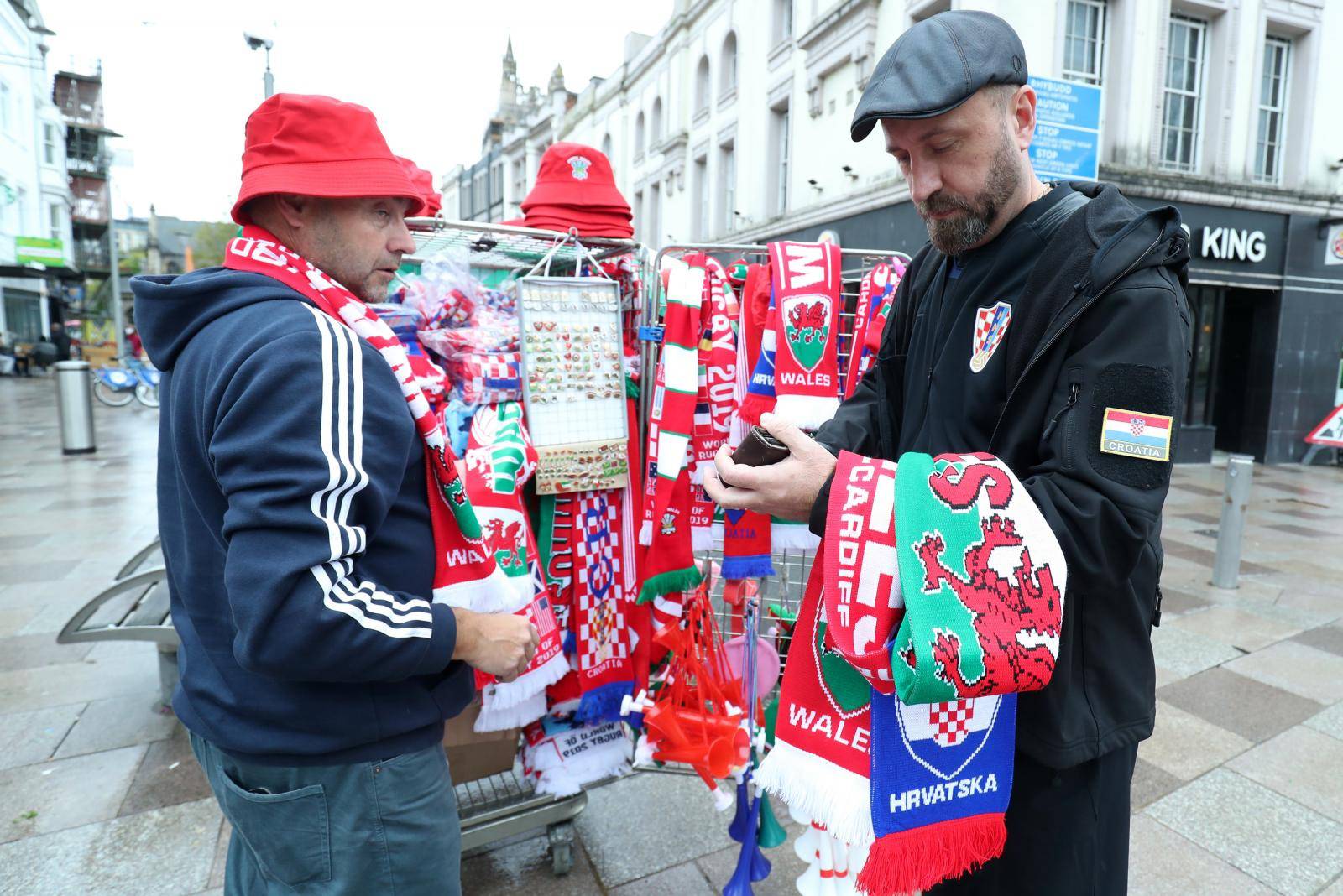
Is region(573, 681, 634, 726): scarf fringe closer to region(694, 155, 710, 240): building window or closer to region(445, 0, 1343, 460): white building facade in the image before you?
region(445, 0, 1343, 460): white building facade

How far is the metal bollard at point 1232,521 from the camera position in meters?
5.40

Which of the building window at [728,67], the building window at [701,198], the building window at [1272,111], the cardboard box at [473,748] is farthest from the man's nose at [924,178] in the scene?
the building window at [701,198]

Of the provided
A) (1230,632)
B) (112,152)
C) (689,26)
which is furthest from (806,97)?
(112,152)

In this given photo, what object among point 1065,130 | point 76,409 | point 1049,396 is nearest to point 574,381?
point 1049,396

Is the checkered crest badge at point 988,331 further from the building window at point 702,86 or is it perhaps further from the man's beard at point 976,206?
the building window at point 702,86

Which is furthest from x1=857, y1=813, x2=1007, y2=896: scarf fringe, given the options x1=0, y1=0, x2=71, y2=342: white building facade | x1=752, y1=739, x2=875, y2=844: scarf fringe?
x1=0, y1=0, x2=71, y2=342: white building facade

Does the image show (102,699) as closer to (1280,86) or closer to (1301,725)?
(1301,725)

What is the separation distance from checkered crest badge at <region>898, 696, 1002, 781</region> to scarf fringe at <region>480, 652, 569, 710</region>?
1404mm

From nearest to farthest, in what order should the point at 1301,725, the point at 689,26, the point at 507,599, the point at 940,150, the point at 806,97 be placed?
the point at 940,150
the point at 507,599
the point at 1301,725
the point at 806,97
the point at 689,26

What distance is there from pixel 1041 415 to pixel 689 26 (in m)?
21.8

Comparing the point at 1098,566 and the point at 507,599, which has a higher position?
the point at 1098,566

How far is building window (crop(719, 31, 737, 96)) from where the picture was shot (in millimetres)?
18266

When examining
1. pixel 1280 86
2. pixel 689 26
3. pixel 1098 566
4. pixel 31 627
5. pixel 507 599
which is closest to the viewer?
pixel 1098 566

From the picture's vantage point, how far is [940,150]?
4.19ft
